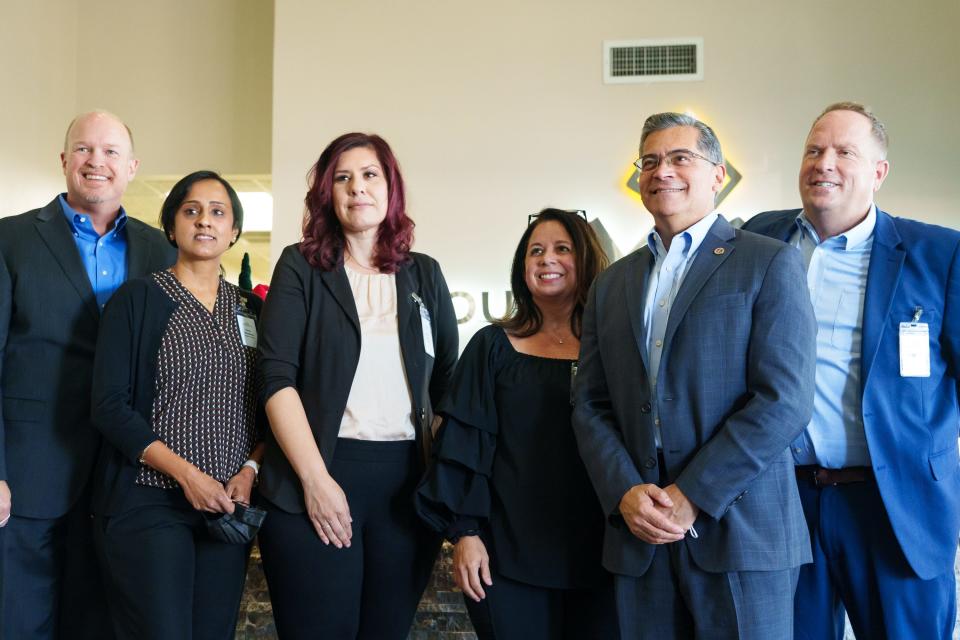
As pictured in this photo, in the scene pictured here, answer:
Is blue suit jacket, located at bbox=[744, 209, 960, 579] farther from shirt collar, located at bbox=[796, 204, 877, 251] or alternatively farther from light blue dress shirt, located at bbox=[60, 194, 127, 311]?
light blue dress shirt, located at bbox=[60, 194, 127, 311]

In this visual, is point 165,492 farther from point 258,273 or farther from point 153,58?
point 258,273

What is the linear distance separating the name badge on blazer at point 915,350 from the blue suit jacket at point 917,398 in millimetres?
14

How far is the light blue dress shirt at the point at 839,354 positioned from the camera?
2.07 m

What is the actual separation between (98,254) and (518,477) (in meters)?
1.49

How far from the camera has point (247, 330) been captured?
2410mm

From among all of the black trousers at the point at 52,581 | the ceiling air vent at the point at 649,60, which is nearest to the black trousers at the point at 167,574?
the black trousers at the point at 52,581

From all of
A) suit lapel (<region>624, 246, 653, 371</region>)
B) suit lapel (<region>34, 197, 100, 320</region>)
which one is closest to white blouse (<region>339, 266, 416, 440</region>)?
suit lapel (<region>624, 246, 653, 371</region>)

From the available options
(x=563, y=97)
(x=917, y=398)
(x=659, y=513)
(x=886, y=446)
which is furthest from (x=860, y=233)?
(x=563, y=97)

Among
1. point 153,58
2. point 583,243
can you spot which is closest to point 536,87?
point 153,58

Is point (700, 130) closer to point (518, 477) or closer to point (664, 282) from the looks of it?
point (664, 282)

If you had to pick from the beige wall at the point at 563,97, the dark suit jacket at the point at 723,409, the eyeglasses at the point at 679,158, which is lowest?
the dark suit jacket at the point at 723,409

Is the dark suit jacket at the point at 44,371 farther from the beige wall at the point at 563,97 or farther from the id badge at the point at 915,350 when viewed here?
the beige wall at the point at 563,97

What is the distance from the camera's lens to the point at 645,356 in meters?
1.91

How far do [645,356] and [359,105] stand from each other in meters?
4.92
